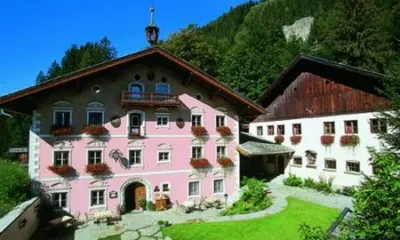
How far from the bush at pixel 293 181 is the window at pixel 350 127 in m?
5.45

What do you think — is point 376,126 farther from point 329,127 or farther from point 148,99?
point 148,99

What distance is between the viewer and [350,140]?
70.0 ft

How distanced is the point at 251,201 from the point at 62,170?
38.5 feet

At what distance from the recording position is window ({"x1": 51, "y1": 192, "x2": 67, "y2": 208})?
1811 cm

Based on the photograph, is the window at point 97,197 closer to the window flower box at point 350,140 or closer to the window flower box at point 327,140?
the window flower box at point 327,140

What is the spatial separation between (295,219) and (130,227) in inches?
347

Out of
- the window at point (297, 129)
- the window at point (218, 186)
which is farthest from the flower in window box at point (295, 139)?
the window at point (218, 186)

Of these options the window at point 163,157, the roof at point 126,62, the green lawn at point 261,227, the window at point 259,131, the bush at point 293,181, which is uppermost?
the roof at point 126,62

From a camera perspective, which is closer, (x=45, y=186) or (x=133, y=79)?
(x=45, y=186)

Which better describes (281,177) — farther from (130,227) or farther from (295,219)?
(130,227)

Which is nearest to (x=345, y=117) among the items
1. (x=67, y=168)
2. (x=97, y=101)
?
(x=97, y=101)

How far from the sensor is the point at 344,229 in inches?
229

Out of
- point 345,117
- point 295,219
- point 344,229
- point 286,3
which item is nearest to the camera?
point 344,229

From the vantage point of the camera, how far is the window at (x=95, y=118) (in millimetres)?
19281
